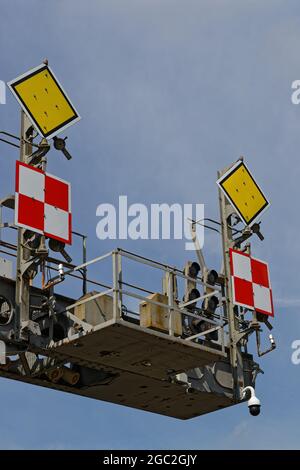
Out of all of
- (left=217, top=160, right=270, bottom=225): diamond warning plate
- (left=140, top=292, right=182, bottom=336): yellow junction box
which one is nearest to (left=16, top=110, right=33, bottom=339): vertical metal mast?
(left=140, top=292, right=182, bottom=336): yellow junction box

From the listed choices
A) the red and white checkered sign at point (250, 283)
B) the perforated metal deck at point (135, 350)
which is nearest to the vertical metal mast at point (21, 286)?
the perforated metal deck at point (135, 350)

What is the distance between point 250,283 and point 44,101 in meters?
7.23

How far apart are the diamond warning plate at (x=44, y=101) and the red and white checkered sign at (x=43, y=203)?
1.46 meters

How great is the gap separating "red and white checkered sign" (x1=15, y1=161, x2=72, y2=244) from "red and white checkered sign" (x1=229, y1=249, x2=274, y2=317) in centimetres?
577

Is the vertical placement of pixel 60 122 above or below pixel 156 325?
above

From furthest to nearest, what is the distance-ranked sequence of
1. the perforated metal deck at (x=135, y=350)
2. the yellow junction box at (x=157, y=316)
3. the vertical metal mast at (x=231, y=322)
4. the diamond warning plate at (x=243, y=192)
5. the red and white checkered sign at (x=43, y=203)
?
the diamond warning plate at (x=243, y=192) → the vertical metal mast at (x=231, y=322) → the red and white checkered sign at (x=43, y=203) → the yellow junction box at (x=157, y=316) → the perforated metal deck at (x=135, y=350)

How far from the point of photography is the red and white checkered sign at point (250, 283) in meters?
31.5

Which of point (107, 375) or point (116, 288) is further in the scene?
point (107, 375)

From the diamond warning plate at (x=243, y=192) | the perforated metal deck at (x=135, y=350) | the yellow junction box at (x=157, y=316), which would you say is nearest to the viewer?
the perforated metal deck at (x=135, y=350)

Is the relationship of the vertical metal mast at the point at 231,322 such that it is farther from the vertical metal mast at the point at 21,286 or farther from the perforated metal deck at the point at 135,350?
the vertical metal mast at the point at 21,286

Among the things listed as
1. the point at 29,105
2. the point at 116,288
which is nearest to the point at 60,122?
the point at 29,105

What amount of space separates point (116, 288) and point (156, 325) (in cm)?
147

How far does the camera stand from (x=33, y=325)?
1049 inches

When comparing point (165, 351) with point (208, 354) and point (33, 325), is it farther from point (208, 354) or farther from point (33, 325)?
point (33, 325)
